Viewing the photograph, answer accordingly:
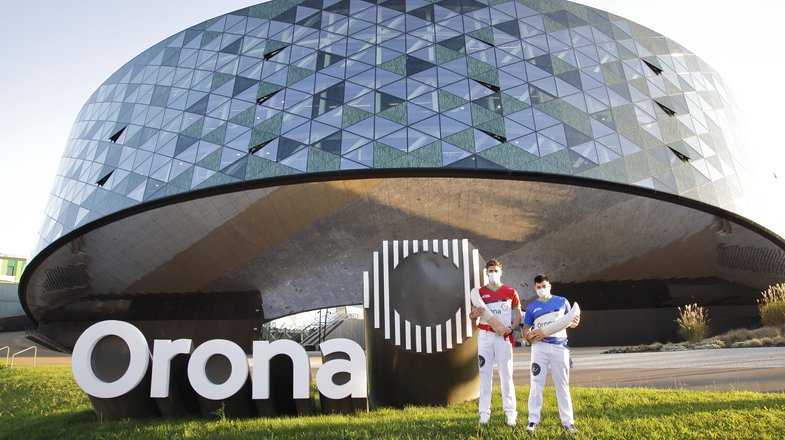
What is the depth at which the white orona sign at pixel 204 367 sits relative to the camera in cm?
621

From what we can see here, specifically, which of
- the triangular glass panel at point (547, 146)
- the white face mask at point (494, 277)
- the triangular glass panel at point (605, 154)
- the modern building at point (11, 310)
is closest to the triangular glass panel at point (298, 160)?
the triangular glass panel at point (547, 146)

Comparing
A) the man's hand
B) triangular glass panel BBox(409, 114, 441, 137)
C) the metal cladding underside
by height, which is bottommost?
the man's hand

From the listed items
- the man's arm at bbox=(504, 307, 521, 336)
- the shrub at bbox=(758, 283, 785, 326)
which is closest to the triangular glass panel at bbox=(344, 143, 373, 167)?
the man's arm at bbox=(504, 307, 521, 336)

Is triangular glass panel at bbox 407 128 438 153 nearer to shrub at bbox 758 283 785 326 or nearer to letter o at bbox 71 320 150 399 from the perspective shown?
shrub at bbox 758 283 785 326

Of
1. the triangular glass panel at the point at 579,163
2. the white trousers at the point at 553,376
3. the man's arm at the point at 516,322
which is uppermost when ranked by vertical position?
the triangular glass panel at the point at 579,163

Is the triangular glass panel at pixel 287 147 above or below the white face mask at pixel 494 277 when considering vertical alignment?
above

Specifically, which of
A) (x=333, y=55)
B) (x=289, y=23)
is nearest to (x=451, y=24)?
(x=333, y=55)

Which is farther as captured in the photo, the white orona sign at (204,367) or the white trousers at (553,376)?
the white orona sign at (204,367)

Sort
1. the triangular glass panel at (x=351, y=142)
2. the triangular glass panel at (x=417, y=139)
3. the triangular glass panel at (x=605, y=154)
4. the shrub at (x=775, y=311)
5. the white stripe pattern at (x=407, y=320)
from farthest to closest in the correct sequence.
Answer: the triangular glass panel at (x=605, y=154) → the triangular glass panel at (x=351, y=142) → the triangular glass panel at (x=417, y=139) → the shrub at (x=775, y=311) → the white stripe pattern at (x=407, y=320)

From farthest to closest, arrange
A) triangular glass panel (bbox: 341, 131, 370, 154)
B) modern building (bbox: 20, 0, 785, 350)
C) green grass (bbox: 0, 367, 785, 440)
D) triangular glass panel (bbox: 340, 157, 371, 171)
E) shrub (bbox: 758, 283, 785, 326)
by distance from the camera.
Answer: modern building (bbox: 20, 0, 785, 350) → triangular glass panel (bbox: 341, 131, 370, 154) → triangular glass panel (bbox: 340, 157, 371, 171) → shrub (bbox: 758, 283, 785, 326) → green grass (bbox: 0, 367, 785, 440)

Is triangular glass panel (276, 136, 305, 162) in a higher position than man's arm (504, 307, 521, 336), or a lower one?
higher

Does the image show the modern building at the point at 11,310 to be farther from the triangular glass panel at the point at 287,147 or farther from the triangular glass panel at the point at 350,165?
the triangular glass panel at the point at 350,165

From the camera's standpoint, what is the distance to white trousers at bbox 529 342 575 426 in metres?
4.93

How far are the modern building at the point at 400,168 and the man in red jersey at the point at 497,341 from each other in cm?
1124
